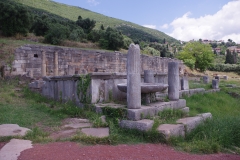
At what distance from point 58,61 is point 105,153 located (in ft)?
33.9

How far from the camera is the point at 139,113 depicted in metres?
5.63

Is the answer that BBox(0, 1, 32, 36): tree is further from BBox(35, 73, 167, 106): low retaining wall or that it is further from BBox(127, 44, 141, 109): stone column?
BBox(127, 44, 141, 109): stone column

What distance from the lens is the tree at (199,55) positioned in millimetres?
39594

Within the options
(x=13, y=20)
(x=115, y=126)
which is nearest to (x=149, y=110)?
(x=115, y=126)

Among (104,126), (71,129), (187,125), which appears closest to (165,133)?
(187,125)

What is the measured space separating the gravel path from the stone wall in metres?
8.16

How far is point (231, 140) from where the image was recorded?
520 centimetres

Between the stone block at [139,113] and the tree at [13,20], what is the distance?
16856 millimetres

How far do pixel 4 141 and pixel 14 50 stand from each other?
8496 millimetres

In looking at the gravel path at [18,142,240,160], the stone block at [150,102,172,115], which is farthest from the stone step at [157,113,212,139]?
the stone block at [150,102,172,115]

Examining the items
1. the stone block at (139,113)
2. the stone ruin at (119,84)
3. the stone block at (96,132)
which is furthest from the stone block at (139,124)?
the stone block at (96,132)

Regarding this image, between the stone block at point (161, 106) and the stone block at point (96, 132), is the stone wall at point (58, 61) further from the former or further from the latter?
the stone block at point (96, 132)

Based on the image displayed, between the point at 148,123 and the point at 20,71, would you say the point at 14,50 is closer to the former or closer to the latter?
the point at 20,71

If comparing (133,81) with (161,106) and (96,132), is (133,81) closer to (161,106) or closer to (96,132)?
(161,106)
